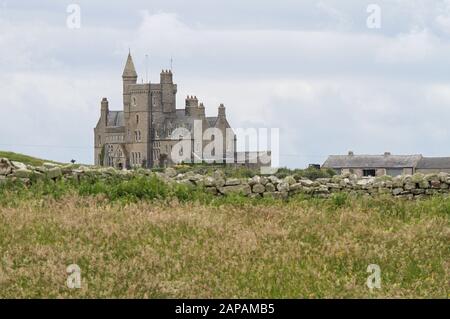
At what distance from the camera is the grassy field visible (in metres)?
15.0

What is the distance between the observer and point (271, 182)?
27.2 meters

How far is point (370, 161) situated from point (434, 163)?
16.7m

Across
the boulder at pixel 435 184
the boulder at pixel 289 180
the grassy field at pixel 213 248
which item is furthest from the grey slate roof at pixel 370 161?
the grassy field at pixel 213 248

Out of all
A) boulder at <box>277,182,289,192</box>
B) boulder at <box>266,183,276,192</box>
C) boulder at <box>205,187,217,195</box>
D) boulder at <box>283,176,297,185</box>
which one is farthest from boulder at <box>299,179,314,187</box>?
boulder at <box>205,187,217,195</box>

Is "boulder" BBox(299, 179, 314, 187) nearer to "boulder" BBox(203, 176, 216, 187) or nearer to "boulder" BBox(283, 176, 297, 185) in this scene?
"boulder" BBox(283, 176, 297, 185)

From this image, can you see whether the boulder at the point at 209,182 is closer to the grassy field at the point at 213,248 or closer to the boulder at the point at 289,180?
the boulder at the point at 289,180

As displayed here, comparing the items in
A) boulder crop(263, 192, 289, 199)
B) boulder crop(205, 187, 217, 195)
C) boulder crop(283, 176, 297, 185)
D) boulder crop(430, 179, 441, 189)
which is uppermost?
boulder crop(283, 176, 297, 185)

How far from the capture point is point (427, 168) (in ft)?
520

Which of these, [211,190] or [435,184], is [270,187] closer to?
[211,190]

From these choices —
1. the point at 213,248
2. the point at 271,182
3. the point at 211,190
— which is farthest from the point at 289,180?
the point at 213,248

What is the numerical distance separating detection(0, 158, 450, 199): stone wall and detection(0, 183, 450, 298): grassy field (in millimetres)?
2287

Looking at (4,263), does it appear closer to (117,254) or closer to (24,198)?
(117,254)

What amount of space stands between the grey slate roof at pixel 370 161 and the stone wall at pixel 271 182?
11741 cm
